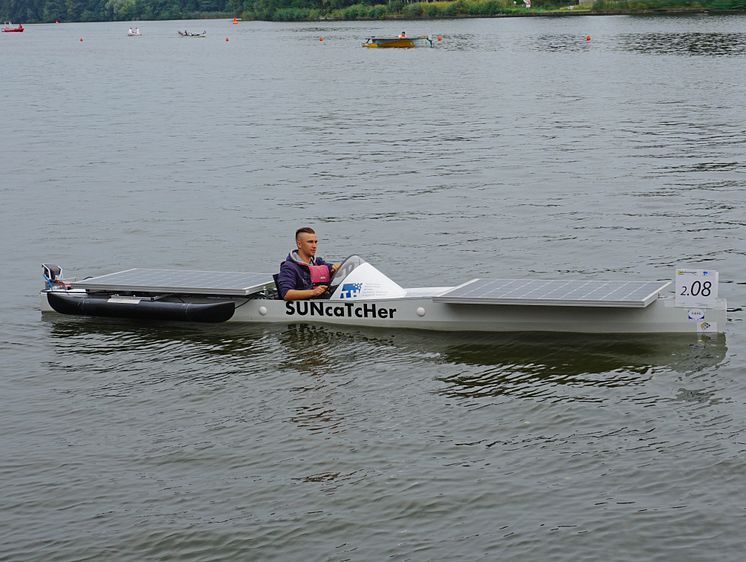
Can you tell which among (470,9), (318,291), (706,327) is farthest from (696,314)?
(470,9)

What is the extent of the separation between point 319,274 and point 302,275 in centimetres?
26

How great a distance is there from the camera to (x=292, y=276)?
17672 millimetres

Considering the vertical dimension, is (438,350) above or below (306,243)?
below

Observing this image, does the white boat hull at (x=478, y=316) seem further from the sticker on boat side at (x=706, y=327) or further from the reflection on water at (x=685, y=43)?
the reflection on water at (x=685, y=43)

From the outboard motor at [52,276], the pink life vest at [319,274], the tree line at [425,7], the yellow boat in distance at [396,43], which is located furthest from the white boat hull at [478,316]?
the tree line at [425,7]

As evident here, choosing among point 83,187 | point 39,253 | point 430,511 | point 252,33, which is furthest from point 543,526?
point 252,33

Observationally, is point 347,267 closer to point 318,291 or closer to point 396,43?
point 318,291

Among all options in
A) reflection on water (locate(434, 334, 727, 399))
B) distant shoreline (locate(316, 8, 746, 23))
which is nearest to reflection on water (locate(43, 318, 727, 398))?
reflection on water (locate(434, 334, 727, 399))

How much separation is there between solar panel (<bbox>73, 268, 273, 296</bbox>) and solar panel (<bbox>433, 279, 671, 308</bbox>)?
3.18 m

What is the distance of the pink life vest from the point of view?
17703mm

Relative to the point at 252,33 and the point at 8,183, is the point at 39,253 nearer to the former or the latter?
the point at 8,183

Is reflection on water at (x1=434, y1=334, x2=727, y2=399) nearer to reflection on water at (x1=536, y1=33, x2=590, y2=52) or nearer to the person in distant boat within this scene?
the person in distant boat

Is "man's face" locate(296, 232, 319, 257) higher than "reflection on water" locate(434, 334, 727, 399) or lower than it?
higher

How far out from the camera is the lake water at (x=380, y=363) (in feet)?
37.0
